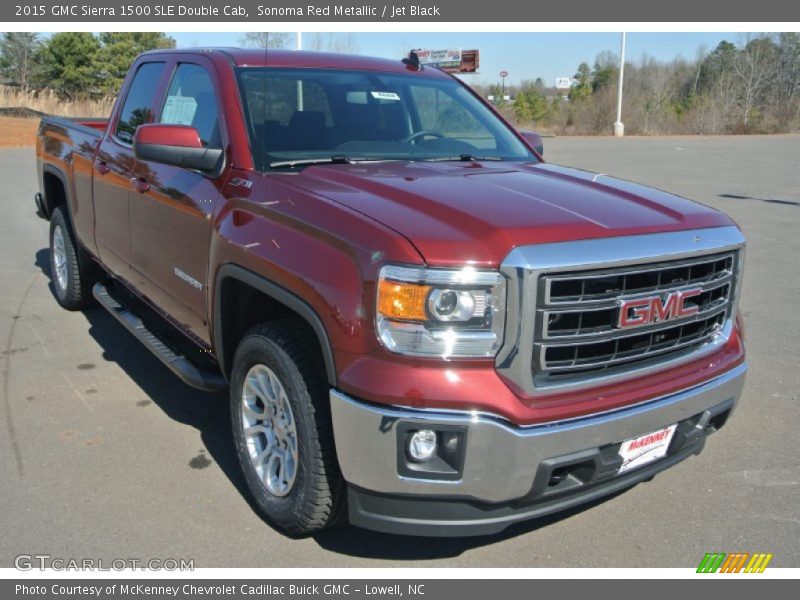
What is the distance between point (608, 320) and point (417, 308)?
73 cm

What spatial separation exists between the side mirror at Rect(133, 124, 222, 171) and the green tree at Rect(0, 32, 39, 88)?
4496 centimetres

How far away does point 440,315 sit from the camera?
255cm

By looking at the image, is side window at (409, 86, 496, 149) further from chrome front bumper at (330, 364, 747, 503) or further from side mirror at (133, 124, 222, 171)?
chrome front bumper at (330, 364, 747, 503)

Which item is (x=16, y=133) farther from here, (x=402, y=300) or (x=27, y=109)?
(x=402, y=300)

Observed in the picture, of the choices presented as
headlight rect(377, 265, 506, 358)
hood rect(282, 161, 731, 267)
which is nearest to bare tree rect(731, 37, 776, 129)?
hood rect(282, 161, 731, 267)

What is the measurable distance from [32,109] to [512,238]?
3120 cm

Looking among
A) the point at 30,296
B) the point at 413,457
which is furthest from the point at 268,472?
the point at 30,296

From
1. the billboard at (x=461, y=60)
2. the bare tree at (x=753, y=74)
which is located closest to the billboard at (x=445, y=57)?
the billboard at (x=461, y=60)

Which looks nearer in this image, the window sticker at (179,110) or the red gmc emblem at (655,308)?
the red gmc emblem at (655,308)

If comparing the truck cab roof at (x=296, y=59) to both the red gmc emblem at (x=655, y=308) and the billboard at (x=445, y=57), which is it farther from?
the billboard at (x=445, y=57)

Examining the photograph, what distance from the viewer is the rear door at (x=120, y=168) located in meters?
4.74

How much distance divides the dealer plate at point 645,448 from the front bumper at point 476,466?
48 millimetres

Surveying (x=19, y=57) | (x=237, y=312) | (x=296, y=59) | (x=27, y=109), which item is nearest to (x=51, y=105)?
(x=27, y=109)

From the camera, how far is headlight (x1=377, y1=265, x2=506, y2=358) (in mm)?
2531
